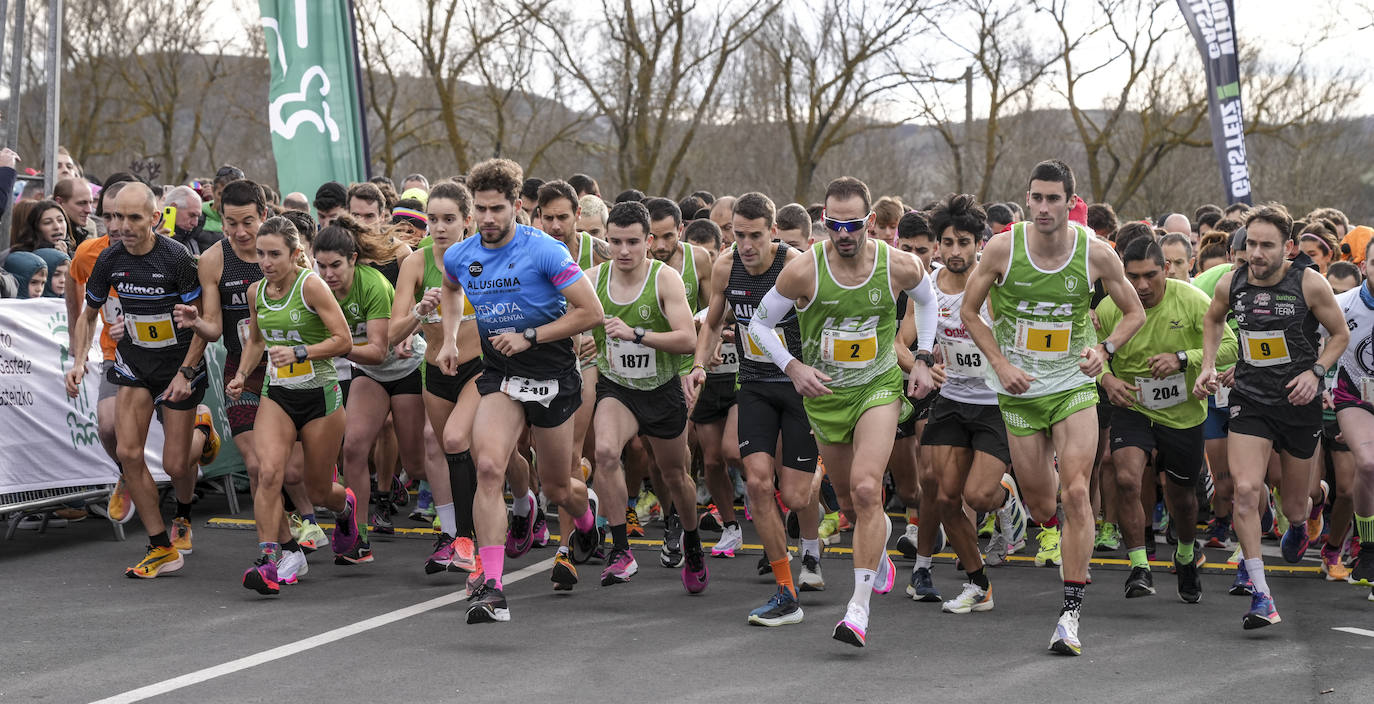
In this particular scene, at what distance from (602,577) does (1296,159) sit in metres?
40.4

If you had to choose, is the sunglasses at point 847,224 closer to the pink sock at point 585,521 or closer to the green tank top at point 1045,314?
the green tank top at point 1045,314

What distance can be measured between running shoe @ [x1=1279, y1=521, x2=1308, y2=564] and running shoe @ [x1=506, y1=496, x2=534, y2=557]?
4642 millimetres

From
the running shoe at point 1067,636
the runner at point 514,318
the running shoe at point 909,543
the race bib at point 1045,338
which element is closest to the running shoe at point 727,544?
the running shoe at point 909,543

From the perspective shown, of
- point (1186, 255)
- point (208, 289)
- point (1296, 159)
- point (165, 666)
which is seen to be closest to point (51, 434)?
point (208, 289)

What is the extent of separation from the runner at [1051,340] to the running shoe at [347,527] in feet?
12.6

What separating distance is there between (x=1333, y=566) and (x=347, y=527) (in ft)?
19.3

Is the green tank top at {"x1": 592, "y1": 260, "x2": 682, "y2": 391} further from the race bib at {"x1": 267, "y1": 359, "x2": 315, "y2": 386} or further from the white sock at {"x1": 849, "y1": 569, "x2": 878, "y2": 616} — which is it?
the white sock at {"x1": 849, "y1": 569, "x2": 878, "y2": 616}

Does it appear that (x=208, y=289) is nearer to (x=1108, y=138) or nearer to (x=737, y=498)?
(x=737, y=498)

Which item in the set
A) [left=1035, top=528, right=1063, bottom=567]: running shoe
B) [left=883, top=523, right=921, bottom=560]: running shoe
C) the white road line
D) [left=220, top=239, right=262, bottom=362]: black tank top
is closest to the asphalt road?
the white road line

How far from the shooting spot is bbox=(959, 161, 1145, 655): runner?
22.2 ft

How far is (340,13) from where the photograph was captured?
14.3 meters

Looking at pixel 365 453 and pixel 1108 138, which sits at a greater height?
pixel 1108 138

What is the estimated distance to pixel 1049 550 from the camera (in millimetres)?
9031

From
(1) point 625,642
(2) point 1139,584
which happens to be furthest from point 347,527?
(2) point 1139,584
